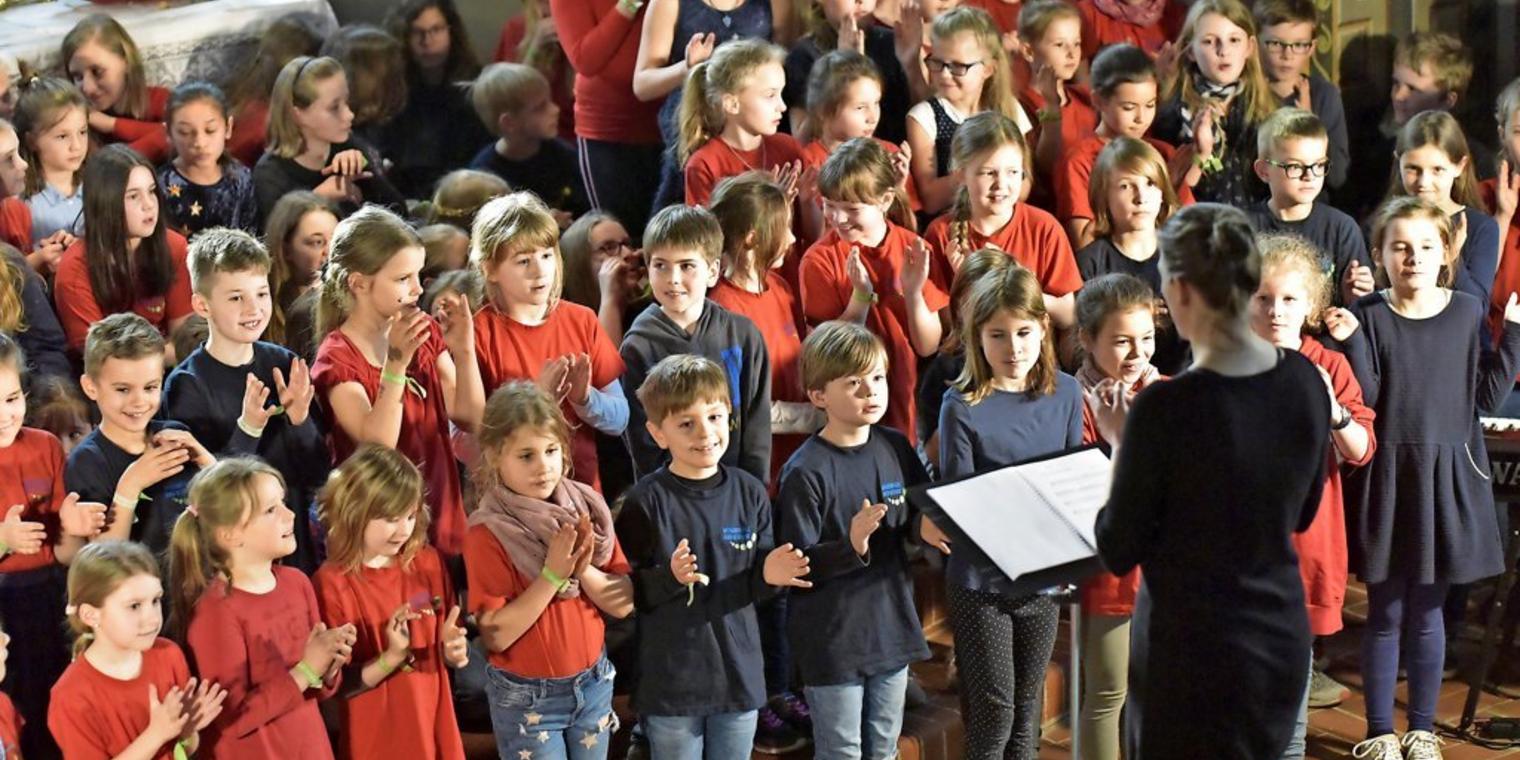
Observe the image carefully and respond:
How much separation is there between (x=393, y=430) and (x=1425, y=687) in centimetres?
276

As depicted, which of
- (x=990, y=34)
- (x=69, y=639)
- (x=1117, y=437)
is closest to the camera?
(x=1117, y=437)

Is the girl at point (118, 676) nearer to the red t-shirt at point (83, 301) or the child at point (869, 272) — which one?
the red t-shirt at point (83, 301)

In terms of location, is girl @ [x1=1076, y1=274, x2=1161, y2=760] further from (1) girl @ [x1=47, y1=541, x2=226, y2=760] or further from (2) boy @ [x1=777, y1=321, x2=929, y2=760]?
(1) girl @ [x1=47, y1=541, x2=226, y2=760]

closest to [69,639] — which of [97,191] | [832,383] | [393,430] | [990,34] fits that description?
[393,430]

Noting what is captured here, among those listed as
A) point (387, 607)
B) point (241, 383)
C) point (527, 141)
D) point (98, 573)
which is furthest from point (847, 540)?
point (527, 141)

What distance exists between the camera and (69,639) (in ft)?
14.8

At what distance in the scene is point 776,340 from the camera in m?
5.36

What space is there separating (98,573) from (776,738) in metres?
1.83

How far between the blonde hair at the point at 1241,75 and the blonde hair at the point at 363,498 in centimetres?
308

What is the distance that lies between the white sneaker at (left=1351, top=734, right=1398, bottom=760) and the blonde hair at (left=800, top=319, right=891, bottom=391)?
1768 millimetres

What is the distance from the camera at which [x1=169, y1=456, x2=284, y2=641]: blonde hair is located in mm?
4219

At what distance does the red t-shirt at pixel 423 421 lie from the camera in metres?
4.70

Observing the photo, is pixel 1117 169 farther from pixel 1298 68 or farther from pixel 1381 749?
pixel 1381 749

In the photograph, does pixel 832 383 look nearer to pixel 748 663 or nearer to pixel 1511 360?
pixel 748 663
